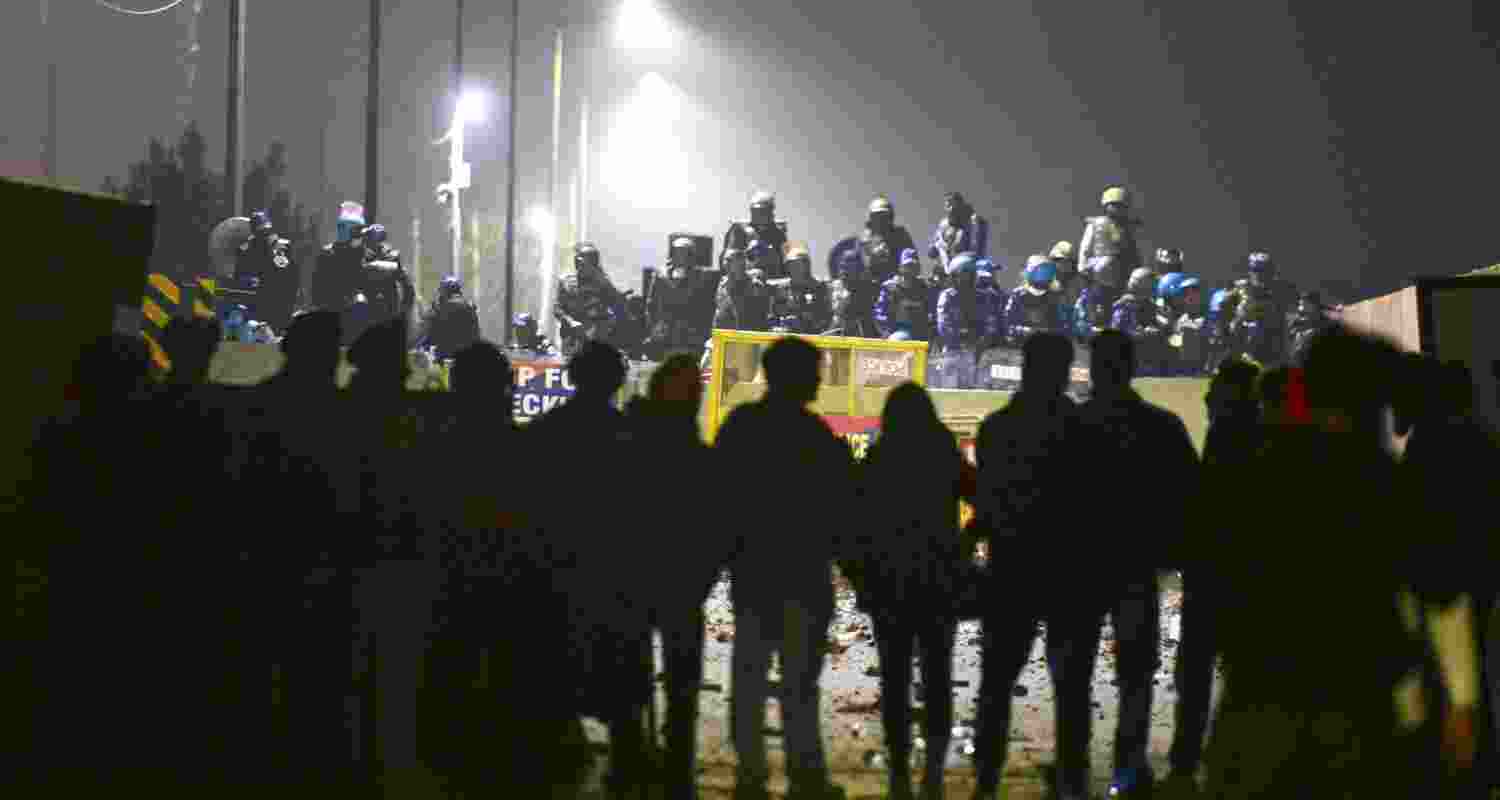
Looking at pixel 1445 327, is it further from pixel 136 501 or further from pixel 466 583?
pixel 136 501

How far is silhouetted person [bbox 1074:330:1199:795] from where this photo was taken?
5.54 metres

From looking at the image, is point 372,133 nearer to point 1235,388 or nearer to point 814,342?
point 814,342

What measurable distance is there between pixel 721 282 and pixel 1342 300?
16195mm

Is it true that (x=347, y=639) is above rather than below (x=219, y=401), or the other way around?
below

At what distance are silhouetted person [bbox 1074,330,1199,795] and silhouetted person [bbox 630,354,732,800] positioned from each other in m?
1.37

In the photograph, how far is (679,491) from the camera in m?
5.41

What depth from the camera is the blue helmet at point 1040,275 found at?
65.1ft

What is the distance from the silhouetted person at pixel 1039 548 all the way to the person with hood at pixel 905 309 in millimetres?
13486

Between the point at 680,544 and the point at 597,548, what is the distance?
0.30m

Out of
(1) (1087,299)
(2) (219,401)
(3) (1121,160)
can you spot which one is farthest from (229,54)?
(3) (1121,160)

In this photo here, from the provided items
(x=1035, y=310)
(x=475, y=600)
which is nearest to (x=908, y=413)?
(x=475, y=600)

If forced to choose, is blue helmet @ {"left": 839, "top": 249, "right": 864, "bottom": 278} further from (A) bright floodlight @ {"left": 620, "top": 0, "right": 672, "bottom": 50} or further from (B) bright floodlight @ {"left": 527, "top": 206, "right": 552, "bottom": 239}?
(B) bright floodlight @ {"left": 527, "top": 206, "right": 552, "bottom": 239}

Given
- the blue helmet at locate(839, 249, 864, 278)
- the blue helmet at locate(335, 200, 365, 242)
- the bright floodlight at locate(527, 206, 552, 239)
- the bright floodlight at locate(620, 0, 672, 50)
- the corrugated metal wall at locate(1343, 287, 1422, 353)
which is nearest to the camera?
the corrugated metal wall at locate(1343, 287, 1422, 353)

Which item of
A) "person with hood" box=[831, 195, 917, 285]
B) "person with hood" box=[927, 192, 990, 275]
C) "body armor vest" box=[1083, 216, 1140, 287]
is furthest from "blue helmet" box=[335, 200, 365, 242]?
"body armor vest" box=[1083, 216, 1140, 287]
